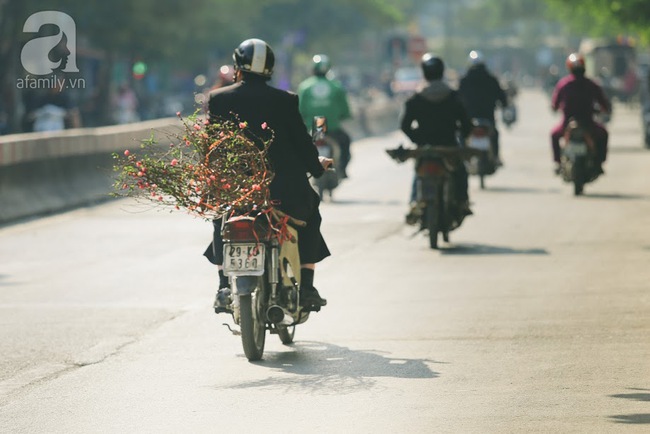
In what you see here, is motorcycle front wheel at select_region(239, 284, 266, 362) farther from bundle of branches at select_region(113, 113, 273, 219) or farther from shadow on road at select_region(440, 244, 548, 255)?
shadow on road at select_region(440, 244, 548, 255)

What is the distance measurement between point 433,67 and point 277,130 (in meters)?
6.29

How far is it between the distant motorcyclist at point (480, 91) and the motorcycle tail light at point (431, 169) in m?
7.28

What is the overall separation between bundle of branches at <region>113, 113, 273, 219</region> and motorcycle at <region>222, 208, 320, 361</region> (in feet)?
0.39

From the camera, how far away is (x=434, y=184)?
15.7m

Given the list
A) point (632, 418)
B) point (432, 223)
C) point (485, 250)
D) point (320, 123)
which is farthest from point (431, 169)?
point (632, 418)

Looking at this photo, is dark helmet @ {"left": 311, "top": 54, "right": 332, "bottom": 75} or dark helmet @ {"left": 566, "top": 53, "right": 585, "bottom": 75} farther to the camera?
dark helmet @ {"left": 311, "top": 54, "right": 332, "bottom": 75}

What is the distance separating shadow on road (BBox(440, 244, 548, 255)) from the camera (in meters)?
15.3

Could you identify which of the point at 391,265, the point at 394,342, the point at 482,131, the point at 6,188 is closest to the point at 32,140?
the point at 6,188

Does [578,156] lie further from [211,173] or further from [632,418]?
[632,418]

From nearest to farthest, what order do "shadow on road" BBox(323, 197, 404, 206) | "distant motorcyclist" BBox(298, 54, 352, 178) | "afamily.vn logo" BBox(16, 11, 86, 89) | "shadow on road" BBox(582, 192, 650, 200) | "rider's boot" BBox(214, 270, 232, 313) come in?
"rider's boot" BBox(214, 270, 232, 313) < "shadow on road" BBox(323, 197, 404, 206) < "distant motorcyclist" BBox(298, 54, 352, 178) < "shadow on road" BBox(582, 192, 650, 200) < "afamily.vn logo" BBox(16, 11, 86, 89)

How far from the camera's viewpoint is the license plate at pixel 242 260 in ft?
29.7

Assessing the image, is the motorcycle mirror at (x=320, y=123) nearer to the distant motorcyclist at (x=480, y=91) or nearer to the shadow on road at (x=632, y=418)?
the shadow on road at (x=632, y=418)

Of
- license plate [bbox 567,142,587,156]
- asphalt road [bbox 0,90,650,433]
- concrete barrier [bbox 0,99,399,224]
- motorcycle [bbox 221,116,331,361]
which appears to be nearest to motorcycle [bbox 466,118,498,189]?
license plate [bbox 567,142,587,156]

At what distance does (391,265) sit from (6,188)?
683 cm
